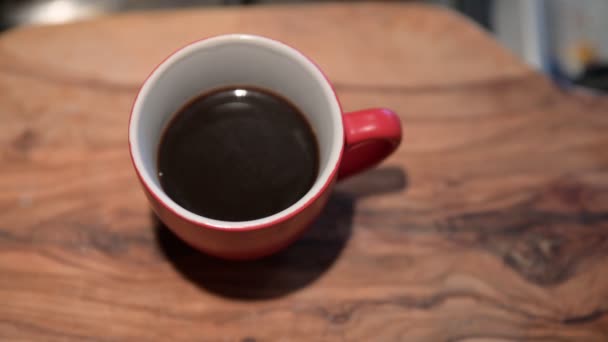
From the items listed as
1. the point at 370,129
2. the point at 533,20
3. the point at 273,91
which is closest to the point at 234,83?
the point at 273,91

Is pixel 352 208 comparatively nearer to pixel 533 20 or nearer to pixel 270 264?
pixel 270 264

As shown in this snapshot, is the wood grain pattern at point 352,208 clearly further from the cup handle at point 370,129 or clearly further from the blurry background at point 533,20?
the blurry background at point 533,20

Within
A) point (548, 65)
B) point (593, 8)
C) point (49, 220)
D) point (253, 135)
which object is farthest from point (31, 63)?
point (593, 8)

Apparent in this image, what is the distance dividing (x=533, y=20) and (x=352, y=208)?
0.78 metres

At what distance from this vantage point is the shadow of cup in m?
0.61

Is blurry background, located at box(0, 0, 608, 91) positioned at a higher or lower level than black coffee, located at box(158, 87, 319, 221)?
lower

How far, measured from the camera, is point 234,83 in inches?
24.2

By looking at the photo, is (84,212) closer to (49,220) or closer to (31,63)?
(49,220)

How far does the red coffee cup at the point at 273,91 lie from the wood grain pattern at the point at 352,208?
0.09 m

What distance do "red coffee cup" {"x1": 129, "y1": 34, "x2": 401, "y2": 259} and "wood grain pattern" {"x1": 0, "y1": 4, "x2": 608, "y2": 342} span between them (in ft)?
0.28

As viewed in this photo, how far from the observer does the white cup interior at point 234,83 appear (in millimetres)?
508

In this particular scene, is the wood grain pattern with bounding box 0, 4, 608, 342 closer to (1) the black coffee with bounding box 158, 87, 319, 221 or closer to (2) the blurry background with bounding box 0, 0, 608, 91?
(1) the black coffee with bounding box 158, 87, 319, 221

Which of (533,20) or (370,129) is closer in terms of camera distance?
(370,129)

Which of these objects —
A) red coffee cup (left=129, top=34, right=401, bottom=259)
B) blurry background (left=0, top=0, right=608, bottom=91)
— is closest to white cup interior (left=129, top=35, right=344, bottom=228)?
red coffee cup (left=129, top=34, right=401, bottom=259)
